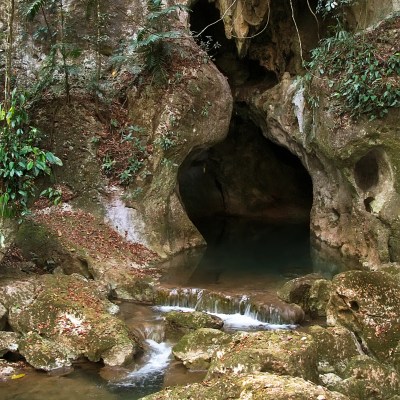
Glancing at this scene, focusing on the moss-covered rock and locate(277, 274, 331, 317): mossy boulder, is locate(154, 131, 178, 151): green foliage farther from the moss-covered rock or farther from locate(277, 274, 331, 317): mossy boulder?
the moss-covered rock

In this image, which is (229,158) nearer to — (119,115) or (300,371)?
(119,115)

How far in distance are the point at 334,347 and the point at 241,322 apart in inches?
117

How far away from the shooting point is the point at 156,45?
1483 cm

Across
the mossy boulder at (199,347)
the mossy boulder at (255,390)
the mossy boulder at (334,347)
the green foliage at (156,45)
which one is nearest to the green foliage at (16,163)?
the mossy boulder at (199,347)

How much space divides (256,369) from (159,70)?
437 inches

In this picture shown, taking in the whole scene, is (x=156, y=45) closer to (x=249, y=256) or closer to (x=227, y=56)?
(x=227, y=56)

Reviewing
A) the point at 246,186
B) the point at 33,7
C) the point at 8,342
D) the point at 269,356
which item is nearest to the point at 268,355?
the point at 269,356

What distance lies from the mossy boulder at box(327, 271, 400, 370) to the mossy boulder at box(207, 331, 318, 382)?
1531 millimetres

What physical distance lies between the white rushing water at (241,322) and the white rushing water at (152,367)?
4.68 ft

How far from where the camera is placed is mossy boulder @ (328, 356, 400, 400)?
592 cm

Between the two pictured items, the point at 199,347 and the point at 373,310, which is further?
the point at 199,347

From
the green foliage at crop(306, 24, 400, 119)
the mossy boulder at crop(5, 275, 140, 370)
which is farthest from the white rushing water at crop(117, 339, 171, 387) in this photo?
the green foliage at crop(306, 24, 400, 119)

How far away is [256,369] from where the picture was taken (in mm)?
5617

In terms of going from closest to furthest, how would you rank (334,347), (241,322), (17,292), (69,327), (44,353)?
(334,347)
(44,353)
(69,327)
(17,292)
(241,322)
